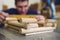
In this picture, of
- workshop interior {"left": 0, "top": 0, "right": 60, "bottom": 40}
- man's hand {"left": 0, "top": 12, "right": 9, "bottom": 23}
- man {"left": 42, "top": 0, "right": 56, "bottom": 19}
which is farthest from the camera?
man {"left": 42, "top": 0, "right": 56, "bottom": 19}

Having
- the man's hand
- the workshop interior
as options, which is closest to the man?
the workshop interior

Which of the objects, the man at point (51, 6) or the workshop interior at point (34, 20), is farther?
the man at point (51, 6)

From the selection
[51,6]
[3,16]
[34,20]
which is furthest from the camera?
[51,6]

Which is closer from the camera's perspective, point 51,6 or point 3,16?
point 3,16

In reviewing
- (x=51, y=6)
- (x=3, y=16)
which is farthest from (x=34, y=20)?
A: (x=51, y=6)

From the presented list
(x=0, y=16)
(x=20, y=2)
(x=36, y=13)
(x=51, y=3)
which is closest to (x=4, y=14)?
(x=0, y=16)

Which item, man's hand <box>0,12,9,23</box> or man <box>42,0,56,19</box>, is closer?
man's hand <box>0,12,9,23</box>

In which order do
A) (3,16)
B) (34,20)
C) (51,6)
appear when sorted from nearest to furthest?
(34,20) → (3,16) → (51,6)

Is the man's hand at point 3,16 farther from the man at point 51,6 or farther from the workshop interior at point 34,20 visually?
the man at point 51,6

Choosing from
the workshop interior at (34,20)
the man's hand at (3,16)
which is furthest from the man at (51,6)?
the man's hand at (3,16)

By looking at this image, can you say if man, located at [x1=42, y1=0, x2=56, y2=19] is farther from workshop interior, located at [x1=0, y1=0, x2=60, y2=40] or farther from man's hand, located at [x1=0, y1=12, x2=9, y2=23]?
man's hand, located at [x1=0, y1=12, x2=9, y2=23]

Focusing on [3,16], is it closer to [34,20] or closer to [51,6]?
[34,20]

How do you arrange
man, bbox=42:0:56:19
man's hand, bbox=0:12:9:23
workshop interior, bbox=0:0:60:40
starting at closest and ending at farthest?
1. workshop interior, bbox=0:0:60:40
2. man's hand, bbox=0:12:9:23
3. man, bbox=42:0:56:19

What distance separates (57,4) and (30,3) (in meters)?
0.25
